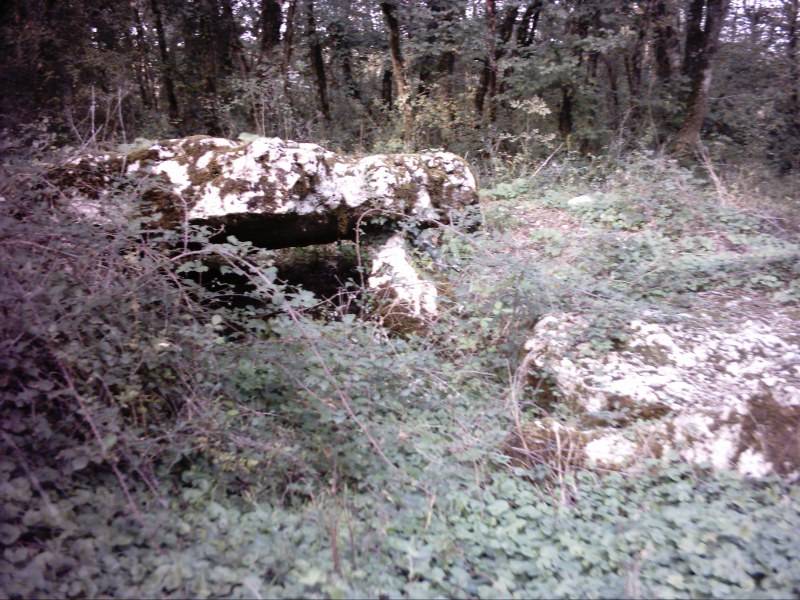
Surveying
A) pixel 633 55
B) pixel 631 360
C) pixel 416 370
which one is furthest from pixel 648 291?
pixel 633 55

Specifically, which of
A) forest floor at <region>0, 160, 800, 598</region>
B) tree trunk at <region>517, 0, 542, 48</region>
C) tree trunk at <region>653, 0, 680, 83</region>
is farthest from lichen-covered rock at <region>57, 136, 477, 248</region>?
tree trunk at <region>653, 0, 680, 83</region>

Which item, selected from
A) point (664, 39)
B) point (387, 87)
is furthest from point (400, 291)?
point (664, 39)

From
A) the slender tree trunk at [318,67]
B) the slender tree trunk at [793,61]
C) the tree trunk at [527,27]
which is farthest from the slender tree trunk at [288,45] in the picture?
the slender tree trunk at [793,61]

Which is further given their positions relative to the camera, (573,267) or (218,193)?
(573,267)

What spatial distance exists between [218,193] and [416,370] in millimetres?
2505

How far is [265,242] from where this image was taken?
5.59 metres

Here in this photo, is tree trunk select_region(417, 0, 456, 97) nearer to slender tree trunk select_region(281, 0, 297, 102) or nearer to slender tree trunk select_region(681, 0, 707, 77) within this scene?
slender tree trunk select_region(281, 0, 297, 102)

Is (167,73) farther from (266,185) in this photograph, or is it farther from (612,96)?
(612,96)

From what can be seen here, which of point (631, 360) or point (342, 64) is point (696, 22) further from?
point (631, 360)

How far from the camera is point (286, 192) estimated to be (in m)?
5.20

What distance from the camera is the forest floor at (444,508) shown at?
2.29 metres

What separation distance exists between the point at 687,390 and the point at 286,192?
12.3ft

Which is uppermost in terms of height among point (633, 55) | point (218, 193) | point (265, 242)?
point (633, 55)

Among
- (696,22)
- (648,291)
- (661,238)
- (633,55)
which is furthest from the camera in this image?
(633,55)
